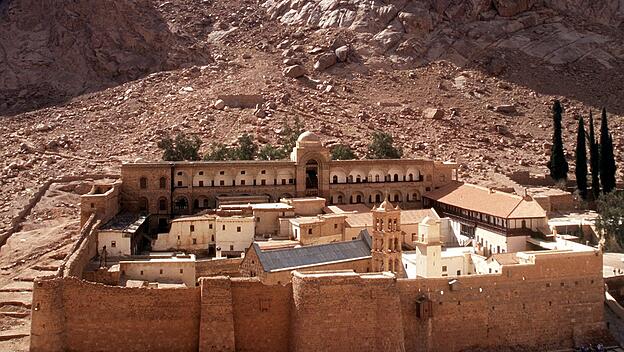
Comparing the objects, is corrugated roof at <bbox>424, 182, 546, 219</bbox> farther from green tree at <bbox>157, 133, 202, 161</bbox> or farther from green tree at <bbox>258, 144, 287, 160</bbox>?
green tree at <bbox>157, 133, 202, 161</bbox>

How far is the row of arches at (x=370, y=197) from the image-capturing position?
134 feet

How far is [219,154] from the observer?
44.9 metres

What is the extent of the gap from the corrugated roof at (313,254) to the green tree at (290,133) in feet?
56.5

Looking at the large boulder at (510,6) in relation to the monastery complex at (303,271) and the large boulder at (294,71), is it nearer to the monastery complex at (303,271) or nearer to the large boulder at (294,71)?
the large boulder at (294,71)

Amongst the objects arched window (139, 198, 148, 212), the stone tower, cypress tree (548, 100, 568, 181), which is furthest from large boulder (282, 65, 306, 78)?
the stone tower

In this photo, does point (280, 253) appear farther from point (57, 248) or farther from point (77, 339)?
point (57, 248)

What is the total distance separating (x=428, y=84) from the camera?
6581 cm

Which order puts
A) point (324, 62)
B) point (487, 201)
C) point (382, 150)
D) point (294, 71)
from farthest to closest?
point (324, 62) < point (294, 71) < point (382, 150) < point (487, 201)

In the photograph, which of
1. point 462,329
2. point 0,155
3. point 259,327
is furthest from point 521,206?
point 0,155

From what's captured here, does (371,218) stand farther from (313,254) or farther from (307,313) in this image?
(307,313)

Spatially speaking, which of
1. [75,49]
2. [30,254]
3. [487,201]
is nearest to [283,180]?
[487,201]

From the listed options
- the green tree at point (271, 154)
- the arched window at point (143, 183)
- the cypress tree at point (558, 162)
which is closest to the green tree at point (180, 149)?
the green tree at point (271, 154)

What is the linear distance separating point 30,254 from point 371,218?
15304 mm

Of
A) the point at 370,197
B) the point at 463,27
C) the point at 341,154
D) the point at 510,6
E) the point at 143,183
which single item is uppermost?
the point at 510,6
